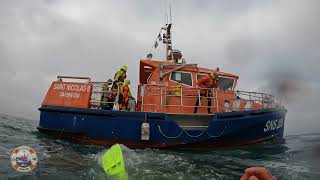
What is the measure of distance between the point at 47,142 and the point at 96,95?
2.12 metres

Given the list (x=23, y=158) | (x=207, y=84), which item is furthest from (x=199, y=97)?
(x=23, y=158)

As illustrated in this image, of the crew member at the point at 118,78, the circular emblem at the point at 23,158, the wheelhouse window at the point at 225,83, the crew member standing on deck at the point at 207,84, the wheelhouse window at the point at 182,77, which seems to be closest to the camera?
the circular emblem at the point at 23,158

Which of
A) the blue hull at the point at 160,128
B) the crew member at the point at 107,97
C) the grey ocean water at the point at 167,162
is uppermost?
the crew member at the point at 107,97

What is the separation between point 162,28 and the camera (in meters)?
14.3

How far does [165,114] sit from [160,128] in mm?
439

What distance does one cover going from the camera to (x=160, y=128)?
10.4m

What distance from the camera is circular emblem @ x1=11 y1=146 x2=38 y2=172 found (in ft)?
18.6

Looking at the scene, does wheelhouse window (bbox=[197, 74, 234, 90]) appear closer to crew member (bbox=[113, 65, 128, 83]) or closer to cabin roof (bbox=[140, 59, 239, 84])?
cabin roof (bbox=[140, 59, 239, 84])

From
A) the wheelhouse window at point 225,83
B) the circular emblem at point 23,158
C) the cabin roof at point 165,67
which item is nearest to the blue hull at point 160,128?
the wheelhouse window at point 225,83

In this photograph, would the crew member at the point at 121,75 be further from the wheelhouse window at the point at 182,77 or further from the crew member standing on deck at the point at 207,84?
the crew member standing on deck at the point at 207,84

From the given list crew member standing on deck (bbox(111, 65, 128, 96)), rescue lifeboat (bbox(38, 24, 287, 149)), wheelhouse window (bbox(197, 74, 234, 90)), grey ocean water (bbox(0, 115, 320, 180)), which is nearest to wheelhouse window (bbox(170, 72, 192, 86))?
rescue lifeboat (bbox(38, 24, 287, 149))

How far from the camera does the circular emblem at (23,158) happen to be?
224 inches

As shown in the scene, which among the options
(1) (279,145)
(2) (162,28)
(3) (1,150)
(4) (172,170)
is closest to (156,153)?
(4) (172,170)

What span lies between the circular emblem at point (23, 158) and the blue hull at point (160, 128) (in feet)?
15.9
